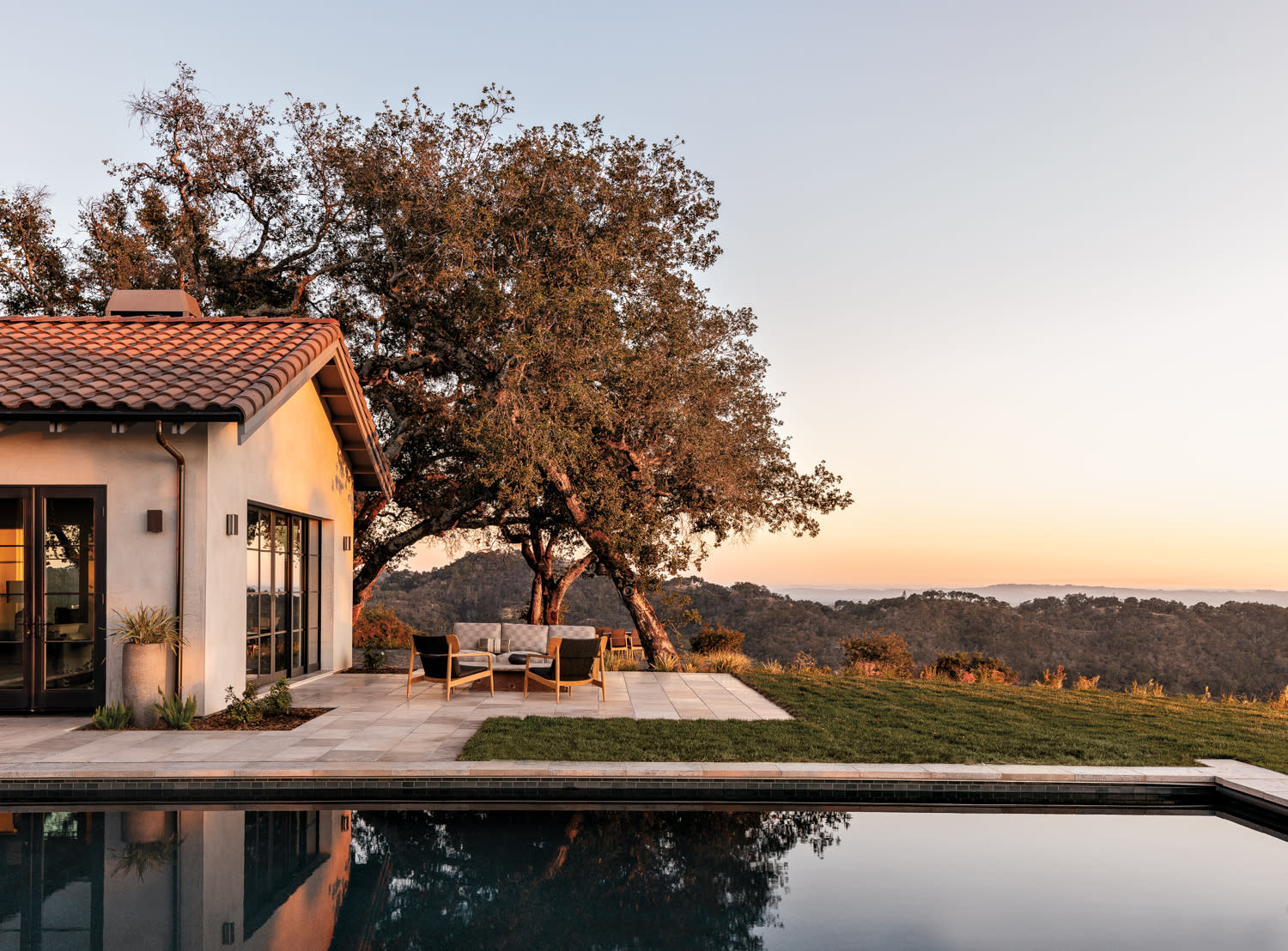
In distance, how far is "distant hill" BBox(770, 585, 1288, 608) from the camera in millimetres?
34469

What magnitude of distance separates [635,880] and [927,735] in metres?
4.66

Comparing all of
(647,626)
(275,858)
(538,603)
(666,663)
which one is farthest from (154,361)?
(538,603)

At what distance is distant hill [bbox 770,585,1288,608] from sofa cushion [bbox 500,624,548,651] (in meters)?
25.6

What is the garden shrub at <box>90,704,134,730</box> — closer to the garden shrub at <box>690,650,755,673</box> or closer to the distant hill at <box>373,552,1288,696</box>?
the garden shrub at <box>690,650,755,673</box>

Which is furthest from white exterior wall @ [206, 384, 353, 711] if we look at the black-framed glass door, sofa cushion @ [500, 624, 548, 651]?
sofa cushion @ [500, 624, 548, 651]

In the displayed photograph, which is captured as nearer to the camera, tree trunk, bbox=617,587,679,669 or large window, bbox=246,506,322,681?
large window, bbox=246,506,322,681

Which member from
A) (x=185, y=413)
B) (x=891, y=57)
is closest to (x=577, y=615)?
(x=891, y=57)

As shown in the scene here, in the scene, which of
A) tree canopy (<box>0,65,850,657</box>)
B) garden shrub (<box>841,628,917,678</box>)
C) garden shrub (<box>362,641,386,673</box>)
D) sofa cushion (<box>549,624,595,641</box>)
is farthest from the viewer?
garden shrub (<box>841,628,917,678</box>)

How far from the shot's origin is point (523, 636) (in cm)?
1312

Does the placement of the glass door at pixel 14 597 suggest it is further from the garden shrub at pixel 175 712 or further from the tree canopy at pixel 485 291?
the tree canopy at pixel 485 291

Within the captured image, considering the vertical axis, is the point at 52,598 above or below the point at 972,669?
above

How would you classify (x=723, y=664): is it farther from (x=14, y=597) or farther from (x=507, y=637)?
(x=14, y=597)

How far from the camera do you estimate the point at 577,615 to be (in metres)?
32.6

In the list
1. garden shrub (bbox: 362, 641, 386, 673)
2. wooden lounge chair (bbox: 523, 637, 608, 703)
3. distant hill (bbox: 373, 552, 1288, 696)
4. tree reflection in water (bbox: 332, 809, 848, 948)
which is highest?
wooden lounge chair (bbox: 523, 637, 608, 703)
